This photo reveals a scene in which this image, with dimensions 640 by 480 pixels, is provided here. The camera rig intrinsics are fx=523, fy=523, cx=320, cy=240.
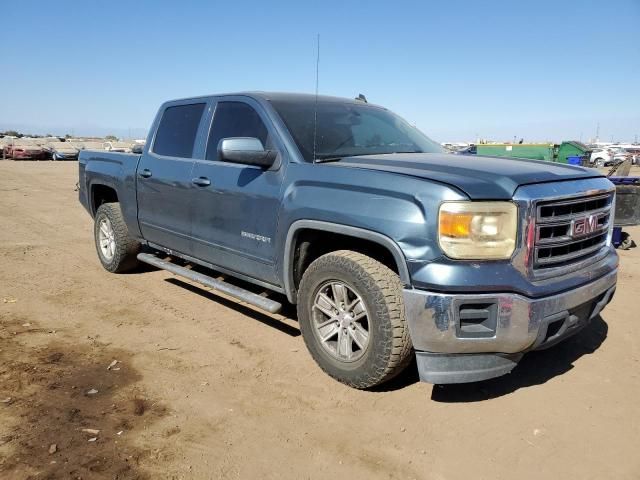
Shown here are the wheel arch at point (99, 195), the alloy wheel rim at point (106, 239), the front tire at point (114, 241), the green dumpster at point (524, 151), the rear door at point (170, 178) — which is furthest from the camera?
the green dumpster at point (524, 151)

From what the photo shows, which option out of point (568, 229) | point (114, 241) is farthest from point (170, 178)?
point (568, 229)

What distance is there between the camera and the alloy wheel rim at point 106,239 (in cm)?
600

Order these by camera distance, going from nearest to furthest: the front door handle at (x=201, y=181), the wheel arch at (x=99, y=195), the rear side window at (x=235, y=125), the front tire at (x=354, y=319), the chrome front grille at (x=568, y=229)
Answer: the chrome front grille at (x=568, y=229) → the front tire at (x=354, y=319) → the rear side window at (x=235, y=125) → the front door handle at (x=201, y=181) → the wheel arch at (x=99, y=195)

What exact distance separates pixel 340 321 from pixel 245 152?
4.36 ft

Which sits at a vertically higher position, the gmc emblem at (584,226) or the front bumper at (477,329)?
the gmc emblem at (584,226)

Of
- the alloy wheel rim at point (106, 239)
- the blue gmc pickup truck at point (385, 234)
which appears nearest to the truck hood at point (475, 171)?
the blue gmc pickup truck at point (385, 234)

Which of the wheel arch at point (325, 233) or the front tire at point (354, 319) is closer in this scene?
the wheel arch at point (325, 233)

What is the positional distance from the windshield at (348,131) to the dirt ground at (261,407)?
1.55 m

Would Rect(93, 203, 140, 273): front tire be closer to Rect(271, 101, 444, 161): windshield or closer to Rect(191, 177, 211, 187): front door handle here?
Rect(191, 177, 211, 187): front door handle

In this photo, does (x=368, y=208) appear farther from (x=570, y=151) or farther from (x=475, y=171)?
(x=570, y=151)

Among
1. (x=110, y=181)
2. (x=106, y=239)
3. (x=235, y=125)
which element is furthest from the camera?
A: (x=106, y=239)

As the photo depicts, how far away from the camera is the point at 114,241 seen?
233 inches

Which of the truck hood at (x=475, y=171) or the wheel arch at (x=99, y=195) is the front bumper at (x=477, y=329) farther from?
the wheel arch at (x=99, y=195)

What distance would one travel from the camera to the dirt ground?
2604mm
